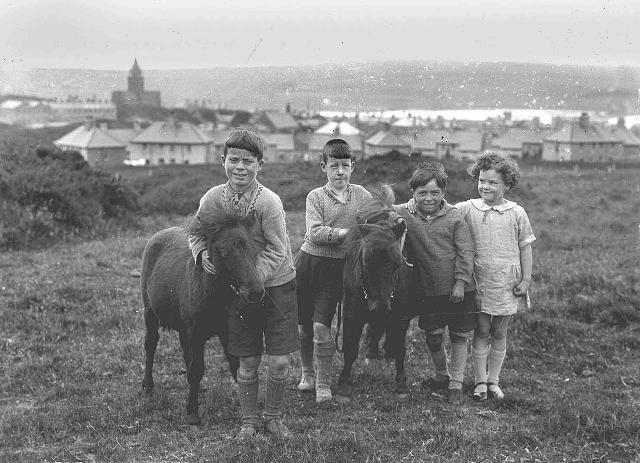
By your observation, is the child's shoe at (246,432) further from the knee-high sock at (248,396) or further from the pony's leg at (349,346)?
the pony's leg at (349,346)

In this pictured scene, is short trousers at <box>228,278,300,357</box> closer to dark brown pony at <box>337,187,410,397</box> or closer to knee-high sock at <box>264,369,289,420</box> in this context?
knee-high sock at <box>264,369,289,420</box>

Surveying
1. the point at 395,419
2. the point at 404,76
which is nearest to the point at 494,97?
the point at 404,76

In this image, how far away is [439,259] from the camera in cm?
565

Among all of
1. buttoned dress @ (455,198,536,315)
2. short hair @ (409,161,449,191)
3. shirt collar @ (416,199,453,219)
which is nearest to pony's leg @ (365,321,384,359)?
buttoned dress @ (455,198,536,315)

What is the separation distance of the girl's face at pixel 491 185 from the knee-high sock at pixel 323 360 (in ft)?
6.74

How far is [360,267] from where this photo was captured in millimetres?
5312

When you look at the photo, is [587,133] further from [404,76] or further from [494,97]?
[404,76]

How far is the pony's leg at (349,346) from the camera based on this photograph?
224 inches

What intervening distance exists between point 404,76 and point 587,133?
45436mm

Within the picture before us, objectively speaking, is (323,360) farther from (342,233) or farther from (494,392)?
(494,392)

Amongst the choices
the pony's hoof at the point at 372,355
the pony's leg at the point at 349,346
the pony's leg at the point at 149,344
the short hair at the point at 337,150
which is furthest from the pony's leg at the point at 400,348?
the pony's leg at the point at 149,344

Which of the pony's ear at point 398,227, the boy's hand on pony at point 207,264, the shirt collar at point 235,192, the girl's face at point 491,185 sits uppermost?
the girl's face at point 491,185

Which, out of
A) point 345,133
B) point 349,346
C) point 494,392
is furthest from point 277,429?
point 345,133

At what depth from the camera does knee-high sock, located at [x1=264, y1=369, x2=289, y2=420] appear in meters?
4.95
